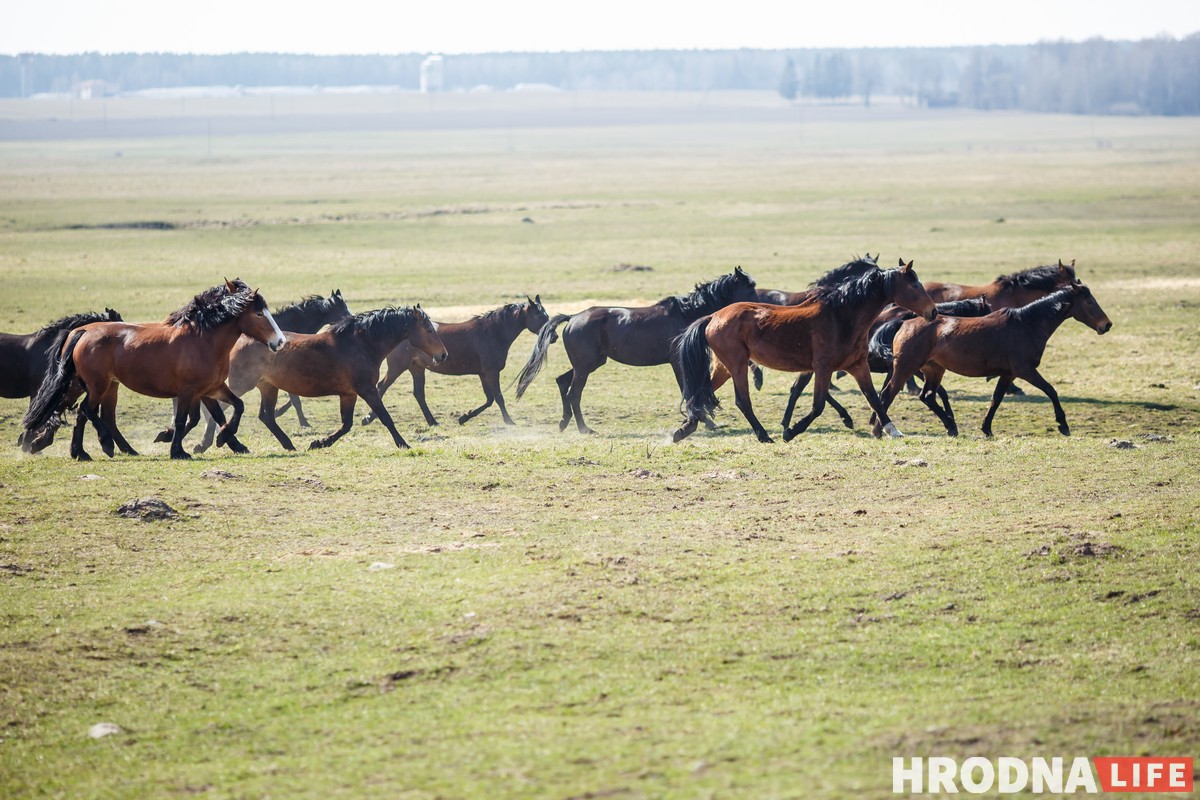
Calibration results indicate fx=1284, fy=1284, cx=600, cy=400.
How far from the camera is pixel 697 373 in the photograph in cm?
1345

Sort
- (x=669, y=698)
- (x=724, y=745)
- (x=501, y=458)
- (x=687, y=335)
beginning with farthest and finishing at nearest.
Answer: (x=687, y=335) < (x=501, y=458) < (x=669, y=698) < (x=724, y=745)

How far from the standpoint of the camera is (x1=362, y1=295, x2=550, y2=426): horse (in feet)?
51.6

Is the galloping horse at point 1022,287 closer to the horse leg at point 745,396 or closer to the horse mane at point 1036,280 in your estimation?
the horse mane at point 1036,280

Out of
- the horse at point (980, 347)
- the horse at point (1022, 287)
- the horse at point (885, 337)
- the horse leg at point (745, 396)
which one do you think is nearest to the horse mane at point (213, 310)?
the horse leg at point (745, 396)

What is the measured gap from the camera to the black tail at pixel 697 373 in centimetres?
1344

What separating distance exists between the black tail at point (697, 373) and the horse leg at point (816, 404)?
899 mm

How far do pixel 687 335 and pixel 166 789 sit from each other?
28.7ft

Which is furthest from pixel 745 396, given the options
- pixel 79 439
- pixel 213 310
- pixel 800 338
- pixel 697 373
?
pixel 79 439

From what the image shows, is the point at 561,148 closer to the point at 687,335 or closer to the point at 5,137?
the point at 5,137

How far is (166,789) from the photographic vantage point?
225 inches

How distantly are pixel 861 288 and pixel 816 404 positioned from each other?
4.18ft

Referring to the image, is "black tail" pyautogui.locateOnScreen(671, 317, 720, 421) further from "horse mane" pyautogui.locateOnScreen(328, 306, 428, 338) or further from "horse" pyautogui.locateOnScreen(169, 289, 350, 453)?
"horse" pyautogui.locateOnScreen(169, 289, 350, 453)

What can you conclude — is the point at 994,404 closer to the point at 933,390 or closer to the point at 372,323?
the point at 933,390

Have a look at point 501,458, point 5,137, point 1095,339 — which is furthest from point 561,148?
point 501,458
